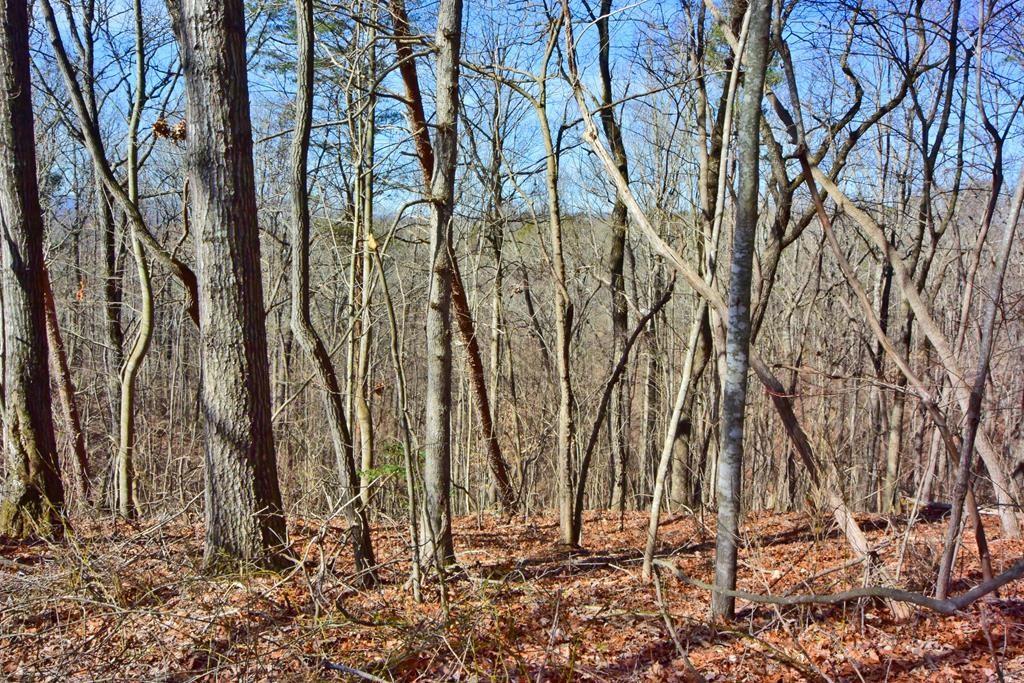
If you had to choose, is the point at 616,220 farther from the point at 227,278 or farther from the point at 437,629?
the point at 437,629

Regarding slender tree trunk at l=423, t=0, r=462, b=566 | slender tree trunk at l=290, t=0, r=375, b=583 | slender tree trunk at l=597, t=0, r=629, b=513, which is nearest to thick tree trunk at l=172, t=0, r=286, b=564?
slender tree trunk at l=290, t=0, r=375, b=583

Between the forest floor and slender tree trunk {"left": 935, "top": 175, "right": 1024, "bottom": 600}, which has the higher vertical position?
slender tree trunk {"left": 935, "top": 175, "right": 1024, "bottom": 600}

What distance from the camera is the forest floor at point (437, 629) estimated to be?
391 centimetres

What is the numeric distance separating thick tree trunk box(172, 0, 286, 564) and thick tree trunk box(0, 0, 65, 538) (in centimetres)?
270

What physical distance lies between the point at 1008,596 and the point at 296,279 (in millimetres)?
5062

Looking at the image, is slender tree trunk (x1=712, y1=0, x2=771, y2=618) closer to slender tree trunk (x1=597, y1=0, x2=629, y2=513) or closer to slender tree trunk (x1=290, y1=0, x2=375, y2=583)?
slender tree trunk (x1=290, y1=0, x2=375, y2=583)

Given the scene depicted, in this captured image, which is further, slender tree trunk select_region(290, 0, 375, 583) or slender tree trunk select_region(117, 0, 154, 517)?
slender tree trunk select_region(117, 0, 154, 517)

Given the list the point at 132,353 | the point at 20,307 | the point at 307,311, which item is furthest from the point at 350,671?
the point at 132,353

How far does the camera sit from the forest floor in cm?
391

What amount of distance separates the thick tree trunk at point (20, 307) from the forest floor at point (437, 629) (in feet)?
5.40

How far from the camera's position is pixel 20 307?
23.1 feet

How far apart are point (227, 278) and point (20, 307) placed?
3101 millimetres

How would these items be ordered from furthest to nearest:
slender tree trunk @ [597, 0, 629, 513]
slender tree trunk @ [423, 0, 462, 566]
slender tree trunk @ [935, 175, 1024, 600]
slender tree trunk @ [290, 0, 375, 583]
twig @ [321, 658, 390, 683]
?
slender tree trunk @ [597, 0, 629, 513] < slender tree trunk @ [423, 0, 462, 566] < slender tree trunk @ [290, 0, 375, 583] < slender tree trunk @ [935, 175, 1024, 600] < twig @ [321, 658, 390, 683]

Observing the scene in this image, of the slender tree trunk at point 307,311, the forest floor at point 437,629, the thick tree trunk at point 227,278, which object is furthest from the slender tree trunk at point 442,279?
the thick tree trunk at point 227,278
